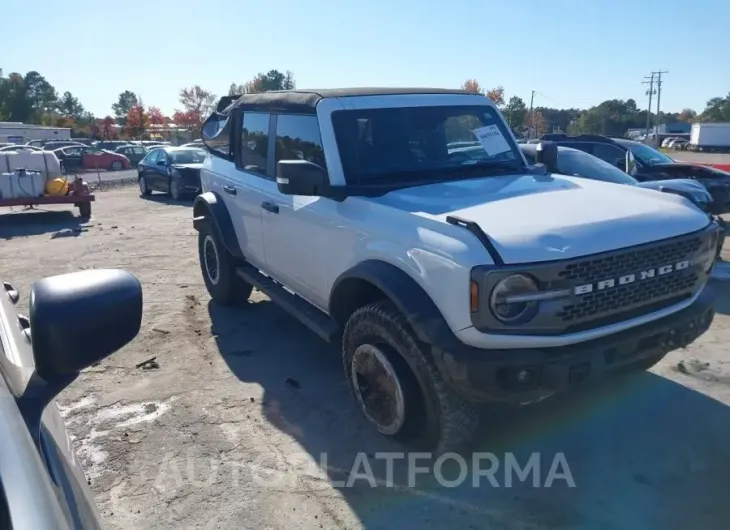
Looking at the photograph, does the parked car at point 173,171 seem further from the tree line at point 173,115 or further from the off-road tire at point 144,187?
the tree line at point 173,115

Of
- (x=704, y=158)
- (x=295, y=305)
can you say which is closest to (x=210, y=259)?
(x=295, y=305)

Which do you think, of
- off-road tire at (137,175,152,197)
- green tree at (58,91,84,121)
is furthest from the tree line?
off-road tire at (137,175,152,197)

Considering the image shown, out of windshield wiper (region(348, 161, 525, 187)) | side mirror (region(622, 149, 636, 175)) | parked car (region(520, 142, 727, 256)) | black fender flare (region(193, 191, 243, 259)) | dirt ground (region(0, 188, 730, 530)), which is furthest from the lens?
side mirror (region(622, 149, 636, 175))

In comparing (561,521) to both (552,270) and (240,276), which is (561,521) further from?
(240,276)

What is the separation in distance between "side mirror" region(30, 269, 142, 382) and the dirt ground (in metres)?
1.87

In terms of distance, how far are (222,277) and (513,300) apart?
4.08 m

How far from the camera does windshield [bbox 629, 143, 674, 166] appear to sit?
37.5 feet

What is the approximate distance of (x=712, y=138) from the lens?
65.8m

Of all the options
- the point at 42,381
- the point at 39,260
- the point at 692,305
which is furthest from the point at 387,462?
the point at 39,260

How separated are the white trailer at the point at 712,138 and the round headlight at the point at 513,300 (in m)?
72.6

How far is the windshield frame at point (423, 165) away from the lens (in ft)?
13.7

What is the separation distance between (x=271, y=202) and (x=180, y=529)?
101 inches

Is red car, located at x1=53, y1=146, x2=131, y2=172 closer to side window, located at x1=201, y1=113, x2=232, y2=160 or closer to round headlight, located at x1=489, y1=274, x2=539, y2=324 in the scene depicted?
side window, located at x1=201, y1=113, x2=232, y2=160

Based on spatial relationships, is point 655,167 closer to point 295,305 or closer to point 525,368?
point 295,305
